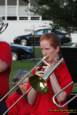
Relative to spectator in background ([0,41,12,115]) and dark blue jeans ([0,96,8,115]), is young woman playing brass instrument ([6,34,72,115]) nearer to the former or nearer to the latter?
dark blue jeans ([0,96,8,115])

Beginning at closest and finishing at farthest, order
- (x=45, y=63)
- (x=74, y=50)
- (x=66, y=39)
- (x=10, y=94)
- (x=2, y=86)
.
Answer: (x=45, y=63) < (x=10, y=94) < (x=2, y=86) < (x=74, y=50) < (x=66, y=39)

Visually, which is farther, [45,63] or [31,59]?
[31,59]

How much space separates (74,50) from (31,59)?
1581 cm

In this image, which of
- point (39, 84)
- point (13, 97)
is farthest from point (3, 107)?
point (39, 84)

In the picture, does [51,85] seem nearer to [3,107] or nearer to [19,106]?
[19,106]

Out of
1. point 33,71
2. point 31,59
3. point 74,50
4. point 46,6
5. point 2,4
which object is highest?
point 33,71

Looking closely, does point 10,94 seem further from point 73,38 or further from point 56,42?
point 73,38

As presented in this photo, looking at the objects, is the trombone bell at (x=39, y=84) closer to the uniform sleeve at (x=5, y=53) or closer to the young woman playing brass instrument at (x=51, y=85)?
the young woman playing brass instrument at (x=51, y=85)

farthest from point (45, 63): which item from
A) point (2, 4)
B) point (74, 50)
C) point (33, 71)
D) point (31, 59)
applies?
point (2, 4)

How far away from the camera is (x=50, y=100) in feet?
14.2

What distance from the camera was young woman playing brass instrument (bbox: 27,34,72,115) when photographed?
4203 millimetres

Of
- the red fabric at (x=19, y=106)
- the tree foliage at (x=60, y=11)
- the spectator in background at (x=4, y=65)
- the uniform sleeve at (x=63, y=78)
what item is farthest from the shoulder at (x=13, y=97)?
the tree foliage at (x=60, y=11)

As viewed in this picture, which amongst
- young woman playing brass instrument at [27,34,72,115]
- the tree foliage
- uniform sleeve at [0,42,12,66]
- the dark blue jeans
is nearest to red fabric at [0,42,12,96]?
uniform sleeve at [0,42,12,66]

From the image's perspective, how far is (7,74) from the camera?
4934 millimetres
